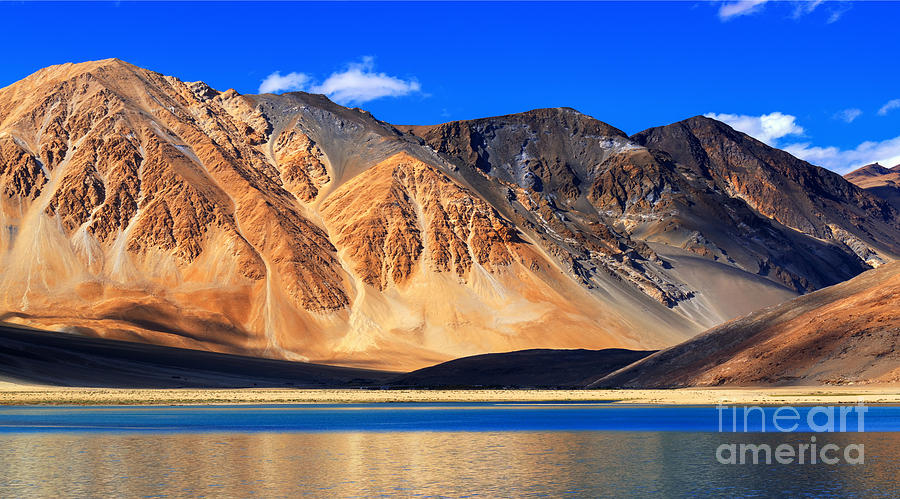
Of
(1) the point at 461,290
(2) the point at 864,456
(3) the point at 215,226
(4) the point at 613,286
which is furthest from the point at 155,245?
(2) the point at 864,456

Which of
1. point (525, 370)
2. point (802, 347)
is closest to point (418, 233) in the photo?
point (525, 370)

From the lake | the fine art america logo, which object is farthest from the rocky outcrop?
the lake

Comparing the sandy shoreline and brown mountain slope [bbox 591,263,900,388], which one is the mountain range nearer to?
the sandy shoreline

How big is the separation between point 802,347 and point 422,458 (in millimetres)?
59044

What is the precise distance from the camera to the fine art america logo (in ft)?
123

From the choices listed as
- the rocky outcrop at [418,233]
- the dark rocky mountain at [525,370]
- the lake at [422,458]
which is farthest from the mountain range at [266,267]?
the lake at [422,458]

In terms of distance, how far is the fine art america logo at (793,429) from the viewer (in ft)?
123

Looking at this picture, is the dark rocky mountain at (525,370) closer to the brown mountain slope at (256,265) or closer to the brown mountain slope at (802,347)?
the brown mountain slope at (802,347)

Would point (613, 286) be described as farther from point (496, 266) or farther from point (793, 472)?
point (793, 472)

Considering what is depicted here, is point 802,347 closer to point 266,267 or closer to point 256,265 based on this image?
point 256,265

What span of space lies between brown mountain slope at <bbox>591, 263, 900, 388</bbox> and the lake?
20.4m

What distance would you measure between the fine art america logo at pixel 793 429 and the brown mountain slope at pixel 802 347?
14.9 metres

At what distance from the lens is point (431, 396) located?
315 feet

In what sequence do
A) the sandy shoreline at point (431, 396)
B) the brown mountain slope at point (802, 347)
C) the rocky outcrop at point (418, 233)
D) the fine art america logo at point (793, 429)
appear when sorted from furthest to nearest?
the rocky outcrop at point (418, 233) < the brown mountain slope at point (802, 347) < the sandy shoreline at point (431, 396) < the fine art america logo at point (793, 429)
